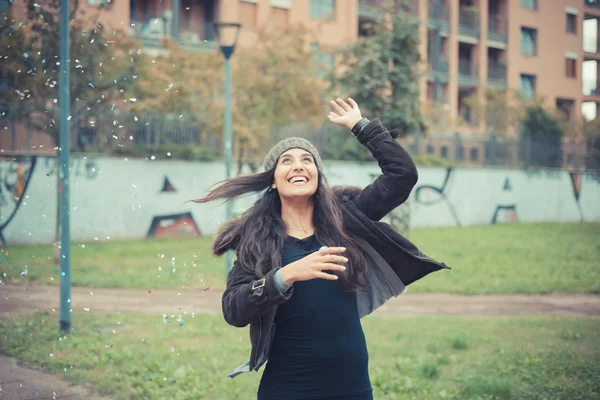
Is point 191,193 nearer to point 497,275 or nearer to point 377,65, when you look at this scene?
point 377,65

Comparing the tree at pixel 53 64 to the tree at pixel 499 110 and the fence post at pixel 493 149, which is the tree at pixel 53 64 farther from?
the tree at pixel 499 110

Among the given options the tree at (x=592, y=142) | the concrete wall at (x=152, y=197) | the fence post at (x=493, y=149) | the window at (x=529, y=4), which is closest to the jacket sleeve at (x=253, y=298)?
the concrete wall at (x=152, y=197)

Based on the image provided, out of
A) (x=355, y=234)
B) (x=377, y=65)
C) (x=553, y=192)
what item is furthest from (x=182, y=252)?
(x=553, y=192)

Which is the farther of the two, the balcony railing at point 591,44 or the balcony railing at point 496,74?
the balcony railing at point 496,74

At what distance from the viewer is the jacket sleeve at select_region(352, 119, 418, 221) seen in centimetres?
311

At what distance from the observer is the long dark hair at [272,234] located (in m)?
2.91

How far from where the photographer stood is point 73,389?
18.0 ft

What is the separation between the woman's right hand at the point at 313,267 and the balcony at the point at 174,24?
54.4 feet

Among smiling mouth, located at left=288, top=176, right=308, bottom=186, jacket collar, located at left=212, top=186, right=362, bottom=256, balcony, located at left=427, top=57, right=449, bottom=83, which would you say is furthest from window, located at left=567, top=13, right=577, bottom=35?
balcony, located at left=427, top=57, right=449, bottom=83

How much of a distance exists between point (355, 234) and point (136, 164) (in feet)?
52.1

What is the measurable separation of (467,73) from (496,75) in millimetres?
1706

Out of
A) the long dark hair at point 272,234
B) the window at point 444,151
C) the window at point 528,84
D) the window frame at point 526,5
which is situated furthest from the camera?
the window at point 528,84

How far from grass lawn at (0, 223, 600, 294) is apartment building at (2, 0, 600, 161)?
412cm

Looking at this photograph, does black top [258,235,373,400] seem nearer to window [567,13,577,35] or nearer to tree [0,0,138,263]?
tree [0,0,138,263]
